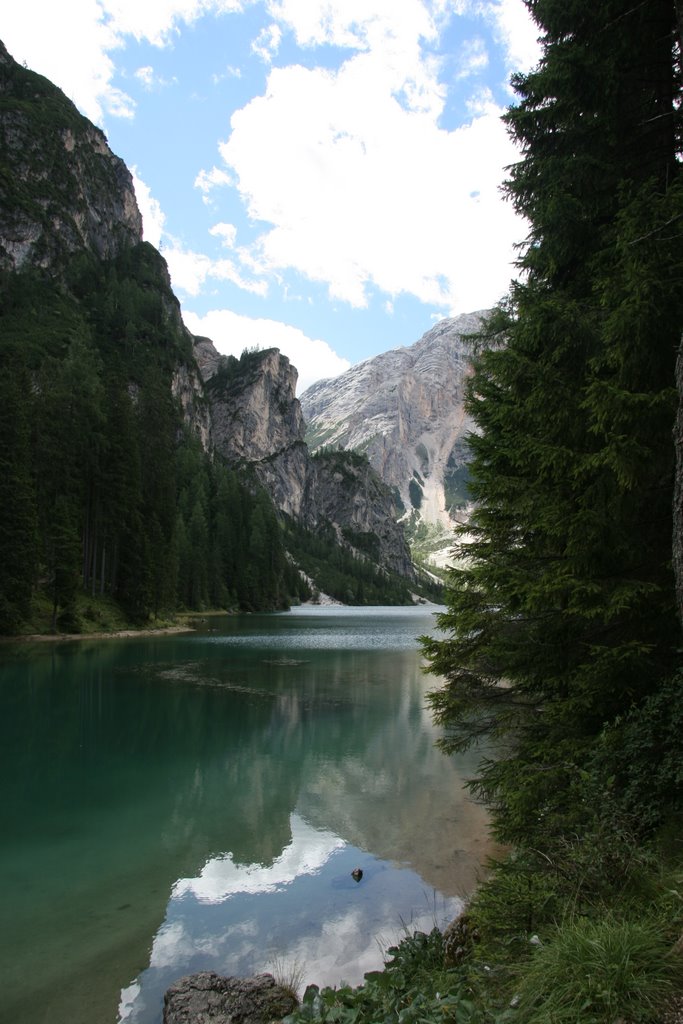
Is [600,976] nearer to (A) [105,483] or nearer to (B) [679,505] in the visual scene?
(B) [679,505]

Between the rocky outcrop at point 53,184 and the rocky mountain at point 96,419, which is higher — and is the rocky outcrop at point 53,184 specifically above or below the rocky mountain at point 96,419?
above

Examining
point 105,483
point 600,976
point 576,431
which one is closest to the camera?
point 600,976

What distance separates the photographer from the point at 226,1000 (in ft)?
21.5

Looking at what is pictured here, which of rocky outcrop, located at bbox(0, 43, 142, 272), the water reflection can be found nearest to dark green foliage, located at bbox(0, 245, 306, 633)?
rocky outcrop, located at bbox(0, 43, 142, 272)

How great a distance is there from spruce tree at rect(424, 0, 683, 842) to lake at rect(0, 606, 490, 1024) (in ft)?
11.5

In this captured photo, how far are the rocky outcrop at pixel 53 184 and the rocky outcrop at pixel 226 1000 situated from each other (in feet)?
483

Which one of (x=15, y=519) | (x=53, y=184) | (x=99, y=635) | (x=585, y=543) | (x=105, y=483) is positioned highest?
(x=53, y=184)

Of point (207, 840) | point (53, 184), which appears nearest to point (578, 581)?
point (207, 840)

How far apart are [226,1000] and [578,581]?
6.04m

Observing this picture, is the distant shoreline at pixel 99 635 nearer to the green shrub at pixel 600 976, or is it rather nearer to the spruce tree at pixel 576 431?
the spruce tree at pixel 576 431

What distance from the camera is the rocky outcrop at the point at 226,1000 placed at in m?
6.28

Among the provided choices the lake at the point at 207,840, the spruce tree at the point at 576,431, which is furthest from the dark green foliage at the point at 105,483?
the spruce tree at the point at 576,431

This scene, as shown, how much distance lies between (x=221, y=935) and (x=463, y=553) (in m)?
6.72

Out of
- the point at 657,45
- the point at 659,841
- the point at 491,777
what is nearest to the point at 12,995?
the point at 491,777
